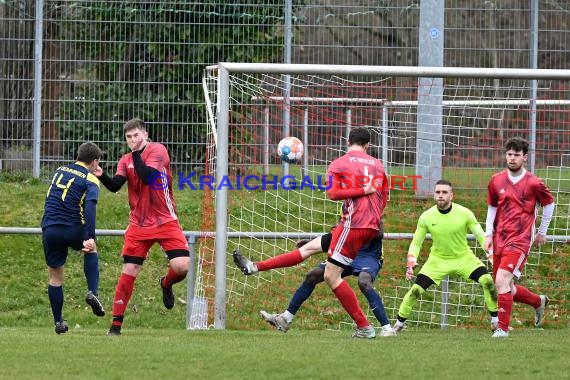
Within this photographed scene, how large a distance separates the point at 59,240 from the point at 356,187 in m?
2.83

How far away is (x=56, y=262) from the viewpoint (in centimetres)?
1148

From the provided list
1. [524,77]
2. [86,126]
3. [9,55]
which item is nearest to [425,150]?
[524,77]

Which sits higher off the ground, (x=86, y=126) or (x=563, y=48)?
(x=563, y=48)

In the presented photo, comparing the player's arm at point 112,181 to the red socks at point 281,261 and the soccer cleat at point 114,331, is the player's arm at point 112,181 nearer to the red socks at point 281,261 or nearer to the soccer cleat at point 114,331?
the soccer cleat at point 114,331

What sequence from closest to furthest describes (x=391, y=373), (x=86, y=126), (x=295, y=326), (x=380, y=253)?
1. (x=391, y=373)
2. (x=380, y=253)
3. (x=295, y=326)
4. (x=86, y=126)

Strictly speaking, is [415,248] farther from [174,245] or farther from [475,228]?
[174,245]

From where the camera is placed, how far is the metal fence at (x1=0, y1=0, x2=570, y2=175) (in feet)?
57.5

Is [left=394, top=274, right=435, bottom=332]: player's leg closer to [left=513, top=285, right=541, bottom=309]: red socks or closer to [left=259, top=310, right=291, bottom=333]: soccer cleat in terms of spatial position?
[left=513, top=285, right=541, bottom=309]: red socks

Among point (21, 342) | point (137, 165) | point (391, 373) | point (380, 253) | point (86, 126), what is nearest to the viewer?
point (391, 373)

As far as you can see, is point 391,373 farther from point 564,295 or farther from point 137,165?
point 564,295

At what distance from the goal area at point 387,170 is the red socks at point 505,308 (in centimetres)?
234

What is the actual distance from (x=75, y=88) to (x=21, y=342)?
795 cm

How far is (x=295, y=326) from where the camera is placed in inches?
570

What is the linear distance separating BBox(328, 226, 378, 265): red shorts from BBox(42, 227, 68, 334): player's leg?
256cm
